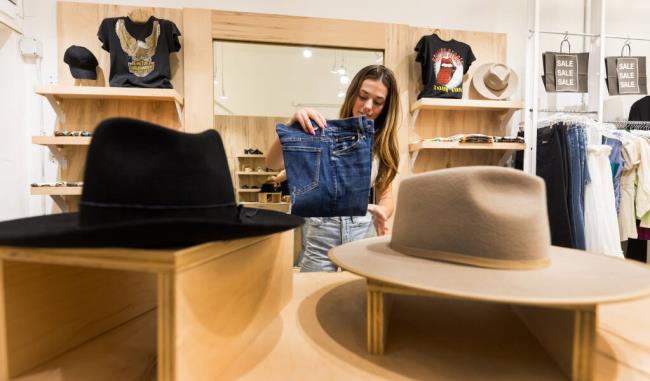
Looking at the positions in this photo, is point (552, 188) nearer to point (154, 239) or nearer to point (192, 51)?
point (154, 239)

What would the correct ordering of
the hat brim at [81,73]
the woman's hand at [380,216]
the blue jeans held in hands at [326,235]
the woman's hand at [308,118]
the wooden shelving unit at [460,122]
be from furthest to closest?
the wooden shelving unit at [460,122]
the hat brim at [81,73]
the blue jeans held in hands at [326,235]
the woman's hand at [380,216]
the woman's hand at [308,118]

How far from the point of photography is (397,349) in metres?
0.54

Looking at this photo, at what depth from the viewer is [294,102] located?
2.69 meters

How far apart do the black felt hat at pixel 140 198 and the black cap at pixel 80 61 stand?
1957 mm

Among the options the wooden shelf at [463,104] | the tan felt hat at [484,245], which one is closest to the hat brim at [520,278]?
the tan felt hat at [484,245]

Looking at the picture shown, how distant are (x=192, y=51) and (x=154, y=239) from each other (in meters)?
2.13

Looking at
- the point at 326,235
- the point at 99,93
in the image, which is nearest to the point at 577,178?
the point at 326,235

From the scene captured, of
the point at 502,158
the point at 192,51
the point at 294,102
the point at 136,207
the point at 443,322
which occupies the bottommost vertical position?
the point at 443,322

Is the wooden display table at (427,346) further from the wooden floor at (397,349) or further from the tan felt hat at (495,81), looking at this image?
the tan felt hat at (495,81)

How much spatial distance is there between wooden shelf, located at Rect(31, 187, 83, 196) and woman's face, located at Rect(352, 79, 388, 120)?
1.69 metres

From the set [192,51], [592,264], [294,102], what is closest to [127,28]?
[192,51]

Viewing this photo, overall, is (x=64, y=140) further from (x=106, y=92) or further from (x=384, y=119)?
(x=384, y=119)

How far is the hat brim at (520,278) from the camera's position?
42 cm

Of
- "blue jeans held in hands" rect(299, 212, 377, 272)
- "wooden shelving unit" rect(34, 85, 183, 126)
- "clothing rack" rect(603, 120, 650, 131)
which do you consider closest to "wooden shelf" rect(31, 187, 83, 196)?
"wooden shelving unit" rect(34, 85, 183, 126)
